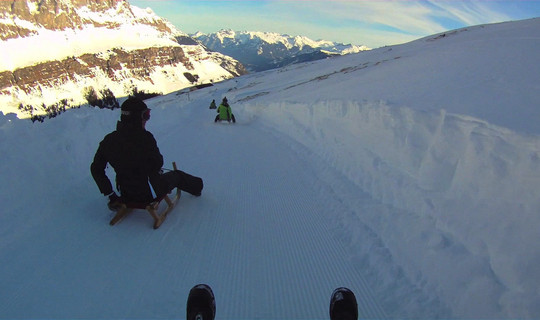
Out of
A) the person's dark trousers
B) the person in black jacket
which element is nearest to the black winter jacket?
the person in black jacket

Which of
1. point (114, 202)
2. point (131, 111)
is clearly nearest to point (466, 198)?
point (131, 111)

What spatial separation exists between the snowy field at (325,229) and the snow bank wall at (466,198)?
0.05 ft

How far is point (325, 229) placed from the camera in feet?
15.7

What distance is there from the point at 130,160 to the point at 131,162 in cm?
3

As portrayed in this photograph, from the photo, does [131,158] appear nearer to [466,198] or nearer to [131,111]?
[131,111]

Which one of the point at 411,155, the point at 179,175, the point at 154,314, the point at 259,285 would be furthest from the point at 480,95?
the point at 154,314

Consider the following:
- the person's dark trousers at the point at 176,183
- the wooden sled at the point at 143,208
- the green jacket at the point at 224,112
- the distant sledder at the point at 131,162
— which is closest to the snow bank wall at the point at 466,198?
the person's dark trousers at the point at 176,183

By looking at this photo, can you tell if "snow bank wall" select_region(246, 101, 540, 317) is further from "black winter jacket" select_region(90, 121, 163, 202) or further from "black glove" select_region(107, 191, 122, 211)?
"black glove" select_region(107, 191, 122, 211)

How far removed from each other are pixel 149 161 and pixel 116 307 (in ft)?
6.26

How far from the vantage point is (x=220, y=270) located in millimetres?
3666

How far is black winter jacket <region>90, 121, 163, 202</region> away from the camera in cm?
410

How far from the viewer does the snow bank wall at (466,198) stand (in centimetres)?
297

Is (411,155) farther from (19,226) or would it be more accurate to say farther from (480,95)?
(19,226)

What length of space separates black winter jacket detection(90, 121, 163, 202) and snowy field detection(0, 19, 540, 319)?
560mm
